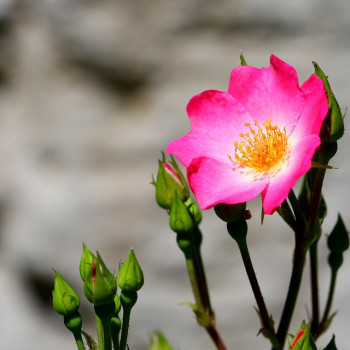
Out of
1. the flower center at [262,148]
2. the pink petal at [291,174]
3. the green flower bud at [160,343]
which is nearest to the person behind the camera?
the green flower bud at [160,343]

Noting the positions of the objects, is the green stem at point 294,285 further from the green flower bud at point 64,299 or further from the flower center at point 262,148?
the green flower bud at point 64,299

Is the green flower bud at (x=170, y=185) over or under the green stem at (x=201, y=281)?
over

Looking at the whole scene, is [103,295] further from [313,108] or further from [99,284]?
[313,108]

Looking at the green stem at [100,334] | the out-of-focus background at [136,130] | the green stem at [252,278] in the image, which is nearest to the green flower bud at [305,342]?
the green stem at [252,278]

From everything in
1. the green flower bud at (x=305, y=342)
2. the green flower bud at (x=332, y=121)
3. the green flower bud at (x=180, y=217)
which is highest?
the green flower bud at (x=332, y=121)

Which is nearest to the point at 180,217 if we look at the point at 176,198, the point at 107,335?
the point at 176,198
